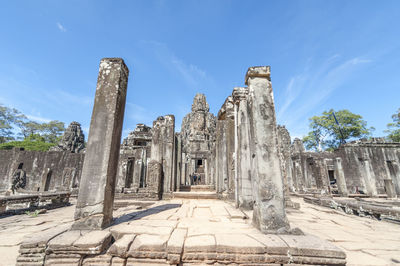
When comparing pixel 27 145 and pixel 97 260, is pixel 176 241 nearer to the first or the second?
pixel 97 260

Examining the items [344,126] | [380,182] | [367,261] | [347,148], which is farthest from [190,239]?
[344,126]

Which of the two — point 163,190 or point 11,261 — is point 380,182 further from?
point 11,261

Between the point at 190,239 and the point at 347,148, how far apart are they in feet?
67.1

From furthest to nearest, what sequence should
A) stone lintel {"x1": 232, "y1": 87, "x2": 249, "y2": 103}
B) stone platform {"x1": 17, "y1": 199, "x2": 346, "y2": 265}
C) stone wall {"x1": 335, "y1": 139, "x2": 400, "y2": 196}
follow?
stone wall {"x1": 335, "y1": 139, "x2": 400, "y2": 196} → stone lintel {"x1": 232, "y1": 87, "x2": 249, "y2": 103} → stone platform {"x1": 17, "y1": 199, "x2": 346, "y2": 265}

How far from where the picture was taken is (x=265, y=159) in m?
2.85

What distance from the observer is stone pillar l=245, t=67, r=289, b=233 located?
2618 mm

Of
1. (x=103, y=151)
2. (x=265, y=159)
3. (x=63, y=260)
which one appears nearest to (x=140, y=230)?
(x=63, y=260)

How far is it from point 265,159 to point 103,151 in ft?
9.81

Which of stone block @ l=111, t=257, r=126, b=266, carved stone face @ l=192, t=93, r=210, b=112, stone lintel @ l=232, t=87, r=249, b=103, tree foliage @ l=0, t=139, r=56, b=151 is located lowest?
stone block @ l=111, t=257, r=126, b=266

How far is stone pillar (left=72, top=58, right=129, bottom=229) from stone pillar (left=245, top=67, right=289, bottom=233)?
8.82 feet

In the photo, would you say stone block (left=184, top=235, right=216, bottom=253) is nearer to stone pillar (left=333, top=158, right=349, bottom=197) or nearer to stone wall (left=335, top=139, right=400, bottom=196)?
stone pillar (left=333, top=158, right=349, bottom=197)

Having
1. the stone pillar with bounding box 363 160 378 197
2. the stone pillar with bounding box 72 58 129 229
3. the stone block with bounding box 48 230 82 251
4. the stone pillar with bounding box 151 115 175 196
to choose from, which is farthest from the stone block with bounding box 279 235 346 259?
the stone pillar with bounding box 363 160 378 197

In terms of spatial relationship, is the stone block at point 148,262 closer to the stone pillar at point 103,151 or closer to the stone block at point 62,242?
the stone block at point 62,242

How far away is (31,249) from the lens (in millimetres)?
2086
